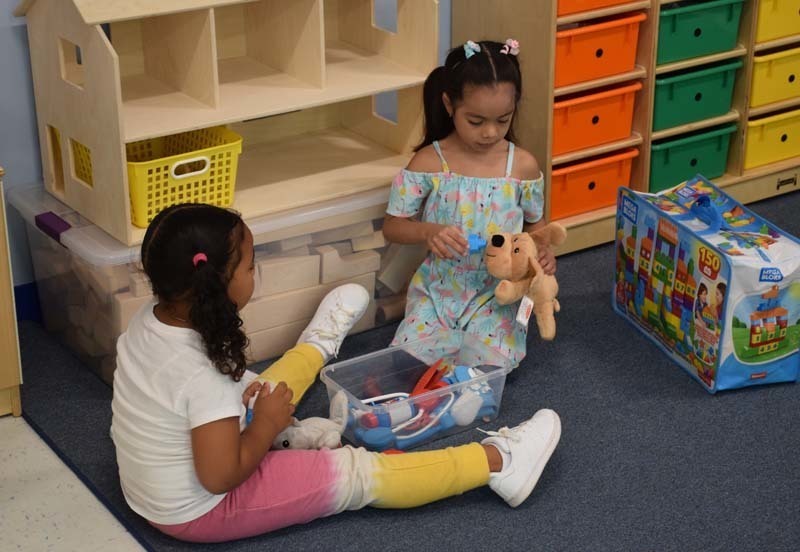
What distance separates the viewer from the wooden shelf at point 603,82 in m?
2.62

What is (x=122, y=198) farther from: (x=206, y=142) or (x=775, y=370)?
(x=775, y=370)

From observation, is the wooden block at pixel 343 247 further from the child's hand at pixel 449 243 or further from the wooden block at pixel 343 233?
the child's hand at pixel 449 243

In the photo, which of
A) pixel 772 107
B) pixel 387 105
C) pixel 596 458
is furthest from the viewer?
pixel 772 107

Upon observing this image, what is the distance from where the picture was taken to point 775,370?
224 centimetres

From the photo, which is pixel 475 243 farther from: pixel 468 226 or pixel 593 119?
pixel 593 119

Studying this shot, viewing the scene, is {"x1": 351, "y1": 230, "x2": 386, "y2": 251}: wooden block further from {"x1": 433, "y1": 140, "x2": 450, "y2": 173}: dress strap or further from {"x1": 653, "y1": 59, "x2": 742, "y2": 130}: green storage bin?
{"x1": 653, "y1": 59, "x2": 742, "y2": 130}: green storage bin

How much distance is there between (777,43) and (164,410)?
6.29 ft

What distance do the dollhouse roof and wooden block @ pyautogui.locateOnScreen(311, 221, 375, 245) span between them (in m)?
0.52

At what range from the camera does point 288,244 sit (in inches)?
92.5

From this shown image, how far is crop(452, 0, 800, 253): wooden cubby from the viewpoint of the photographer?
2.58m

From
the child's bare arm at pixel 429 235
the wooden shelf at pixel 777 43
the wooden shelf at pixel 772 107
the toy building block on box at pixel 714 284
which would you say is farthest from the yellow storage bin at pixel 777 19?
the child's bare arm at pixel 429 235

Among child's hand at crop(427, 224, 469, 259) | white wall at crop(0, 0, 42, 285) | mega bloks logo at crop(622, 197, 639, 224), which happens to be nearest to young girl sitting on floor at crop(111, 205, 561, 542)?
child's hand at crop(427, 224, 469, 259)

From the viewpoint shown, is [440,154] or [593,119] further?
[593,119]

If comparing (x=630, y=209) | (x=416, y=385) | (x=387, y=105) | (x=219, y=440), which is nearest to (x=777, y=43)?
(x=630, y=209)
